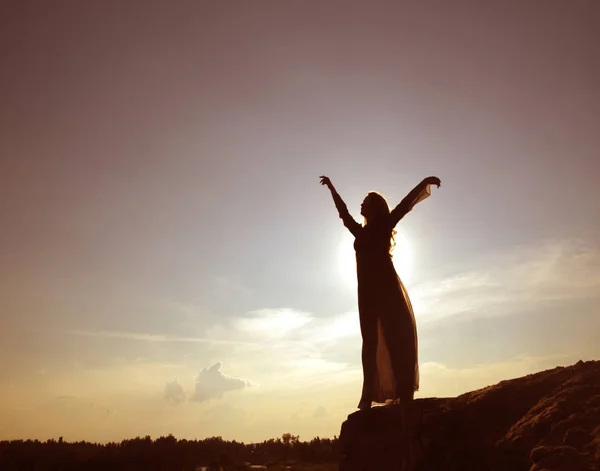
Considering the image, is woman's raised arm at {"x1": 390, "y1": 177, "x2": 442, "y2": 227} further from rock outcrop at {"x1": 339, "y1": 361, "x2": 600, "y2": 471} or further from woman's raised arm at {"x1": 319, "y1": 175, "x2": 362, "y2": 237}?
rock outcrop at {"x1": 339, "y1": 361, "x2": 600, "y2": 471}

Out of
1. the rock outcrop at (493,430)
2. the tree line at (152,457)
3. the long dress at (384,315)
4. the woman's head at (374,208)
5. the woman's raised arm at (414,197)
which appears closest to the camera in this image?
the rock outcrop at (493,430)

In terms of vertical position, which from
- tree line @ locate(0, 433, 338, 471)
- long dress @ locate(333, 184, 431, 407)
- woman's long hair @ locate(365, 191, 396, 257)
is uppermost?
woman's long hair @ locate(365, 191, 396, 257)

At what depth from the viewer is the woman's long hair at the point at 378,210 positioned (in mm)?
8081

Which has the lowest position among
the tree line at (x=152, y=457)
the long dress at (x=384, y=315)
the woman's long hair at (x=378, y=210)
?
the tree line at (x=152, y=457)

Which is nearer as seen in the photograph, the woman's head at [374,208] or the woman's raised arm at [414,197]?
the woman's raised arm at [414,197]

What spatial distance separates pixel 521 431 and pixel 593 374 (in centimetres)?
110

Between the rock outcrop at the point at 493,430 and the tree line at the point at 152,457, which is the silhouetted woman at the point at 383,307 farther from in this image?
the tree line at the point at 152,457

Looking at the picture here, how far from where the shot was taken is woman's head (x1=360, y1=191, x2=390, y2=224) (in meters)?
8.11

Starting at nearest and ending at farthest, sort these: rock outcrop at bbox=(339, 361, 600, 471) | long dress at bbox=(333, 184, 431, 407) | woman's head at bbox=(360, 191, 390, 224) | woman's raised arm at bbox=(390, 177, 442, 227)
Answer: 1. rock outcrop at bbox=(339, 361, 600, 471)
2. long dress at bbox=(333, 184, 431, 407)
3. woman's raised arm at bbox=(390, 177, 442, 227)
4. woman's head at bbox=(360, 191, 390, 224)

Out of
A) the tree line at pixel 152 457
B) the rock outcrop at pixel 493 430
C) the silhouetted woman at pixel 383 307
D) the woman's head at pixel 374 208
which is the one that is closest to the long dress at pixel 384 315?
the silhouetted woman at pixel 383 307

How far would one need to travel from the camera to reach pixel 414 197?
305 inches

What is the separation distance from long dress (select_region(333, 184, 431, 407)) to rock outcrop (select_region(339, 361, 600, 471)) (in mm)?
440

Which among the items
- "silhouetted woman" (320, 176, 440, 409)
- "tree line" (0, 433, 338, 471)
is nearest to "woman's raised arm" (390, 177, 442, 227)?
"silhouetted woman" (320, 176, 440, 409)

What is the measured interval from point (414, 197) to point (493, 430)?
11.3 feet
